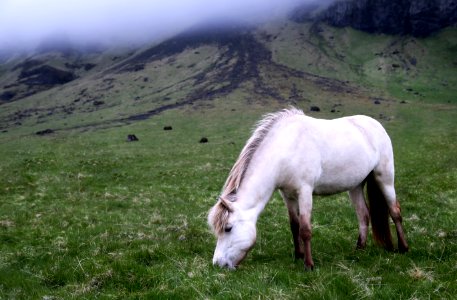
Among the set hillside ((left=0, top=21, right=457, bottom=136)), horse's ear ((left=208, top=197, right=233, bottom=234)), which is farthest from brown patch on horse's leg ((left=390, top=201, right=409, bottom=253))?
hillside ((left=0, top=21, right=457, bottom=136))

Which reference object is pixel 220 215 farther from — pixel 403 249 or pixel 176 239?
pixel 403 249

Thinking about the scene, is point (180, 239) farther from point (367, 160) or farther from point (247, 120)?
point (247, 120)

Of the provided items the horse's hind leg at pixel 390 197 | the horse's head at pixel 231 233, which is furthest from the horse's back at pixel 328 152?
the horse's head at pixel 231 233

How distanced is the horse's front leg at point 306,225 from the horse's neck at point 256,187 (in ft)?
2.27

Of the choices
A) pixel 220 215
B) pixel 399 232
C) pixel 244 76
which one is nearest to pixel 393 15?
pixel 244 76

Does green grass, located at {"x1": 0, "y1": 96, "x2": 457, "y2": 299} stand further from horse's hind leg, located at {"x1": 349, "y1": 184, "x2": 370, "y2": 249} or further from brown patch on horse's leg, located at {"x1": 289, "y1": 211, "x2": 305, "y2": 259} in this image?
horse's hind leg, located at {"x1": 349, "y1": 184, "x2": 370, "y2": 249}

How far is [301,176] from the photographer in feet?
28.3

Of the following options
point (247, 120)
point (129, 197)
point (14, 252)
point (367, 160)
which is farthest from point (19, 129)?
point (367, 160)

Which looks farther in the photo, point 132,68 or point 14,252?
point 132,68

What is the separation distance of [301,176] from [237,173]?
4.49 feet

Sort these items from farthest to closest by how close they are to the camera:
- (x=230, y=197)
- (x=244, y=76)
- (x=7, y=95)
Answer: (x=7, y=95) → (x=244, y=76) → (x=230, y=197)

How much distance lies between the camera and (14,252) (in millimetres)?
11000

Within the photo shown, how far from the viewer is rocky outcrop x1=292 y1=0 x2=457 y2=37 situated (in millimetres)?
162375

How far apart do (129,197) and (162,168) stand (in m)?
10.1
